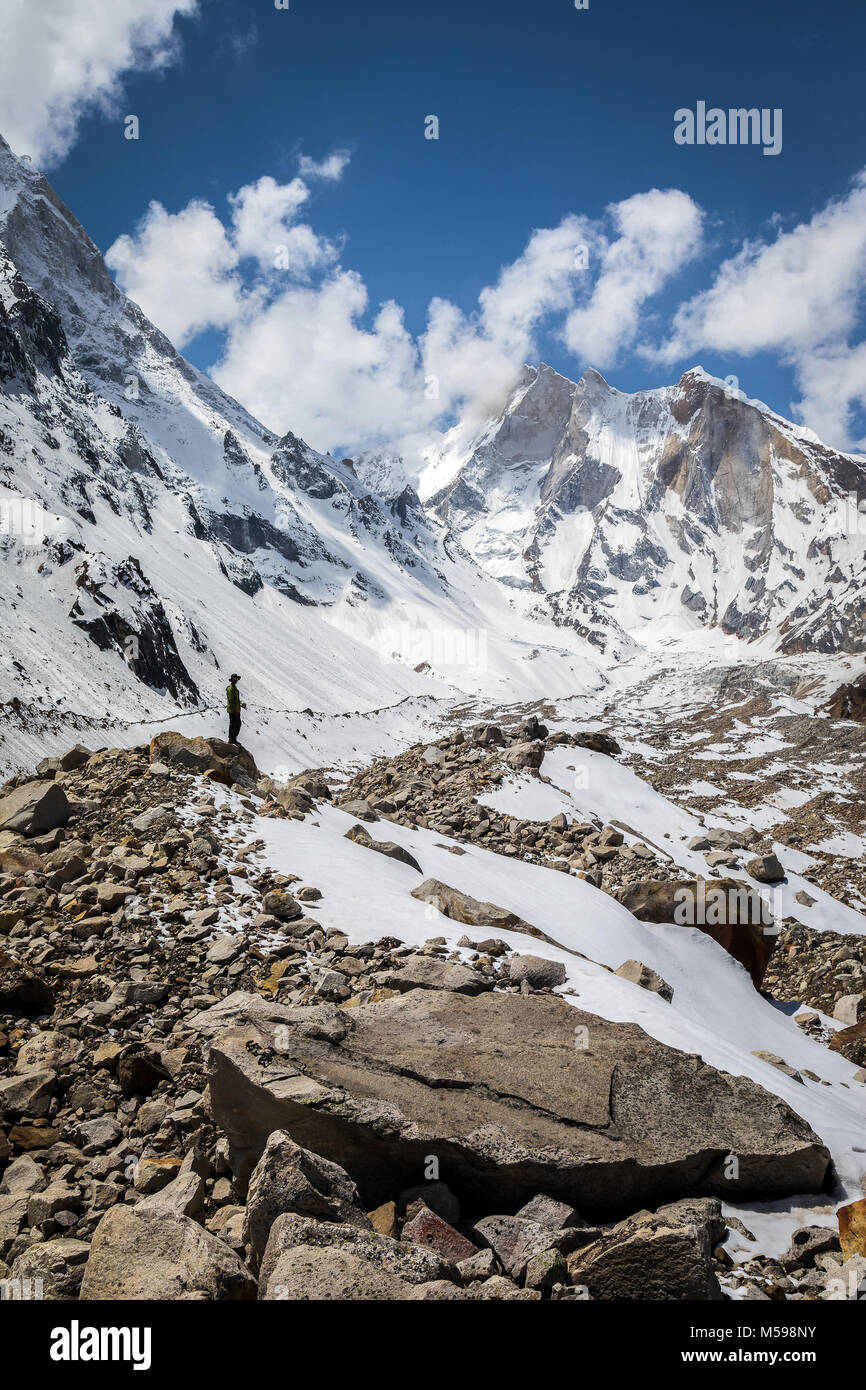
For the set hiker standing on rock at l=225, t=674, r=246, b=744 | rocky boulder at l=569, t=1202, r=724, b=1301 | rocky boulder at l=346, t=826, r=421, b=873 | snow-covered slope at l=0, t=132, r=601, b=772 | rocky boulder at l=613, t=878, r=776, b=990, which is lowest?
rocky boulder at l=569, t=1202, r=724, b=1301

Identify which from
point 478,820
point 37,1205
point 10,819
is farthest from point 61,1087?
point 478,820

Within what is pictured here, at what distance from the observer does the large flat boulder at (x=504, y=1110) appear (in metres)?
5.18

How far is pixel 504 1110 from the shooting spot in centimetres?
562

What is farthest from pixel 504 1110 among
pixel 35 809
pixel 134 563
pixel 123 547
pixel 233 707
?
pixel 123 547

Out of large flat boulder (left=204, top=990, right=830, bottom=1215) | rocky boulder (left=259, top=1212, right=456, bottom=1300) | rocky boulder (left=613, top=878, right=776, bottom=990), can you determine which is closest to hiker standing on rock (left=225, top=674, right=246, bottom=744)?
rocky boulder (left=613, top=878, right=776, bottom=990)

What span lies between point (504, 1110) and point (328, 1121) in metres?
1.40

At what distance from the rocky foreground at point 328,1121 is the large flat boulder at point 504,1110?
0.02 m

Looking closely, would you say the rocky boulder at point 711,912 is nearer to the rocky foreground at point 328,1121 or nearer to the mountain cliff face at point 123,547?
the rocky foreground at point 328,1121

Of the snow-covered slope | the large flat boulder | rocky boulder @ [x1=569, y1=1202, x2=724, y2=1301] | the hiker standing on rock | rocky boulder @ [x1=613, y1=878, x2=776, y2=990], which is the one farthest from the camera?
the snow-covered slope

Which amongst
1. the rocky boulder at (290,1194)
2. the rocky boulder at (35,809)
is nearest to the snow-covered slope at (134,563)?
the rocky boulder at (35,809)

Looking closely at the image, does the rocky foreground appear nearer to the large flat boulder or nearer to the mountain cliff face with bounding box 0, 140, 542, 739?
the large flat boulder

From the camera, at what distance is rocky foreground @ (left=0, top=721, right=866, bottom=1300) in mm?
4344

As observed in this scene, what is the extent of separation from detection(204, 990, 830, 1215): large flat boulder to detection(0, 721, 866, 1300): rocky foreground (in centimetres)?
2
